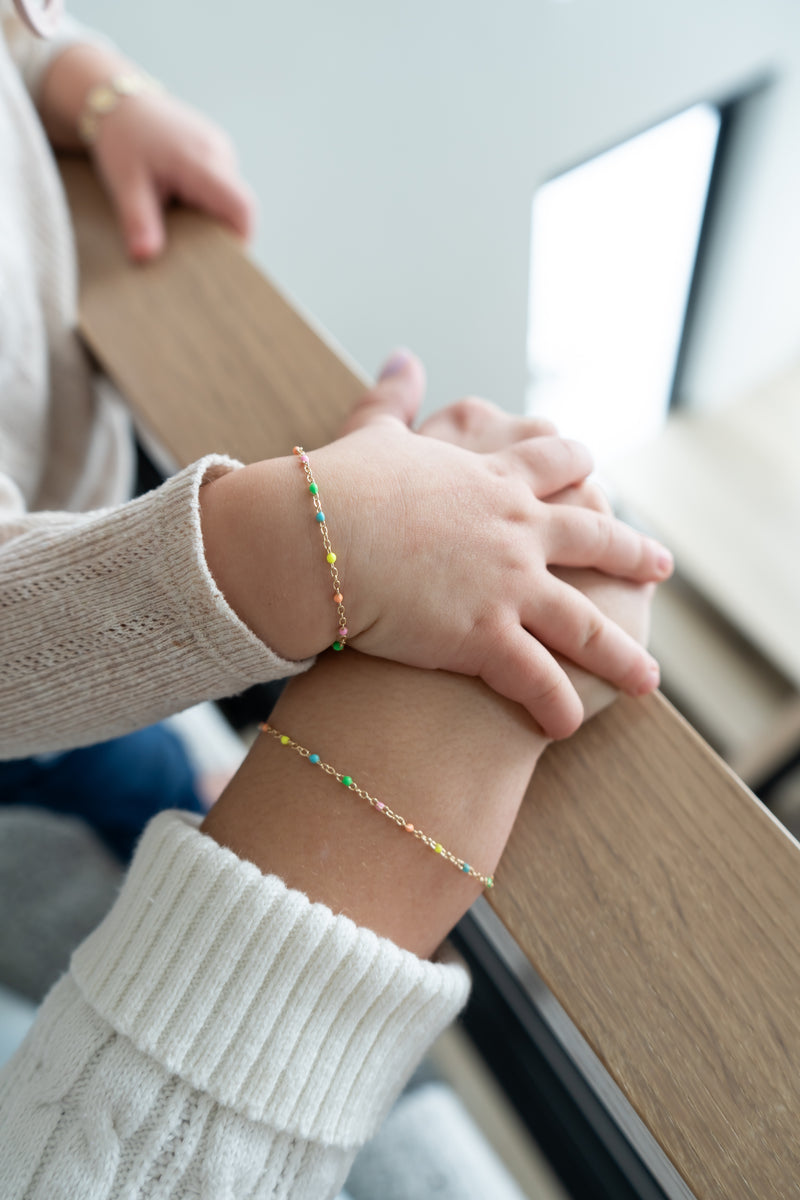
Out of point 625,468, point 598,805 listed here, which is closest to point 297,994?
point 598,805

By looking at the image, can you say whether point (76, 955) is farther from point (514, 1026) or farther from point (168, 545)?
point (514, 1026)

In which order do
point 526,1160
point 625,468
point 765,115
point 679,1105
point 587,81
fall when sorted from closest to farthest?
point 679,1105
point 526,1160
point 587,81
point 765,115
point 625,468

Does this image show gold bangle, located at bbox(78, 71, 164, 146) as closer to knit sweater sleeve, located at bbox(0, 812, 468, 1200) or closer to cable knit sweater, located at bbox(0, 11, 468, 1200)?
cable knit sweater, located at bbox(0, 11, 468, 1200)

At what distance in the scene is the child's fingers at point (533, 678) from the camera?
1.37 feet

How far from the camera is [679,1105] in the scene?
0.36m

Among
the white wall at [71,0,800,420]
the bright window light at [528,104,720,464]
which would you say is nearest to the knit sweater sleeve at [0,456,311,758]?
the white wall at [71,0,800,420]

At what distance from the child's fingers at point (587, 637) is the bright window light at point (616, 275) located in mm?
1040

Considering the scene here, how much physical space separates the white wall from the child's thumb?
0.61 meters

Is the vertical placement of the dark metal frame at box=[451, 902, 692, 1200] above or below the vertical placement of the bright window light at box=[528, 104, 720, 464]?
below

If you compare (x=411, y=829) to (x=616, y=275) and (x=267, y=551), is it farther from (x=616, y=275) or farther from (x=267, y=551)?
(x=616, y=275)

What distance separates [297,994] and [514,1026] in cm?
35

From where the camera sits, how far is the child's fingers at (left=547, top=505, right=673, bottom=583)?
1.51ft

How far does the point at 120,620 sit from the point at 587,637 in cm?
26

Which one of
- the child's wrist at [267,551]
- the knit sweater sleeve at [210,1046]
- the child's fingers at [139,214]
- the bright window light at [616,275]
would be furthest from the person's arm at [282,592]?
the bright window light at [616,275]
